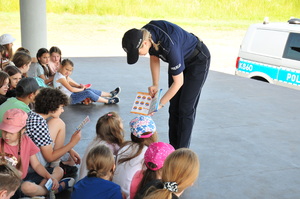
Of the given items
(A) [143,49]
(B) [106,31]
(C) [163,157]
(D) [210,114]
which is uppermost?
(A) [143,49]

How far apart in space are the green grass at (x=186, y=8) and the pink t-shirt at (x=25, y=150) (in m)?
17.9

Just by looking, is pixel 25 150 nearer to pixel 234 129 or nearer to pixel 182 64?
pixel 182 64

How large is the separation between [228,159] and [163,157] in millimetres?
1508

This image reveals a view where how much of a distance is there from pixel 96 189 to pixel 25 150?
2.24 ft

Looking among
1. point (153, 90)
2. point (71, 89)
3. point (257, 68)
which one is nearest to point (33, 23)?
point (71, 89)

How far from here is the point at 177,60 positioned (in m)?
3.03

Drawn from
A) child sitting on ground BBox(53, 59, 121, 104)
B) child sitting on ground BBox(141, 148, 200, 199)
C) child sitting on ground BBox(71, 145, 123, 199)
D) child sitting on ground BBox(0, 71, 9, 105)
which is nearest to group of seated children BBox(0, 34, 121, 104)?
child sitting on ground BBox(53, 59, 121, 104)

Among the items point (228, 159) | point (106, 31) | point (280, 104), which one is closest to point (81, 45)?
point (106, 31)

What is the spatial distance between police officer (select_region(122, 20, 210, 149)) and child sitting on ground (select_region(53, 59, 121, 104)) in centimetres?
189

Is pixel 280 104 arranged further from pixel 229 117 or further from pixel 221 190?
pixel 221 190

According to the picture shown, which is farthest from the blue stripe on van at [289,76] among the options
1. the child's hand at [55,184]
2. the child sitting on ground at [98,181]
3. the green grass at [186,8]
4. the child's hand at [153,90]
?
the green grass at [186,8]

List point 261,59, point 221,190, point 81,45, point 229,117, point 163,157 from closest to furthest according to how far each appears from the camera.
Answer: point 163,157
point 221,190
point 229,117
point 261,59
point 81,45

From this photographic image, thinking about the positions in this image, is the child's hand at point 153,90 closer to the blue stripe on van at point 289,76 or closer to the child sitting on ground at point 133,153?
the child sitting on ground at point 133,153

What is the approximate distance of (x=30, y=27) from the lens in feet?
26.5
